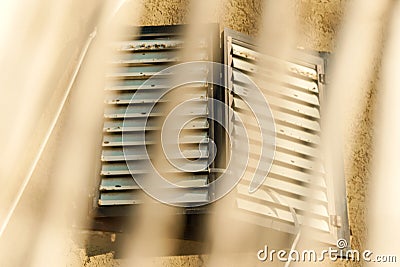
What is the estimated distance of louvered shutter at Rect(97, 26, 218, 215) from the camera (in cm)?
314

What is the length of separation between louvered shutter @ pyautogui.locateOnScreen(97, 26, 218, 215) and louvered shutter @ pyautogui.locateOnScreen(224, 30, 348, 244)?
0.54 ft

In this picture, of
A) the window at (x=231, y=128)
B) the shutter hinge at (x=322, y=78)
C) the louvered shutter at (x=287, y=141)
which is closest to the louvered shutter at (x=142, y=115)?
the window at (x=231, y=128)

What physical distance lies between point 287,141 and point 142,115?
73 cm

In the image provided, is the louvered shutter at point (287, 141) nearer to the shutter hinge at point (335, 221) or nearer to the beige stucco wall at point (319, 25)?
the shutter hinge at point (335, 221)

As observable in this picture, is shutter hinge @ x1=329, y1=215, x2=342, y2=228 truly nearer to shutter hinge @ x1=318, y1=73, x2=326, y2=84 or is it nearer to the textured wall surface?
the textured wall surface

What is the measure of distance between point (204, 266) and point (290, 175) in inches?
23.8

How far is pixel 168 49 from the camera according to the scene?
11.6 feet

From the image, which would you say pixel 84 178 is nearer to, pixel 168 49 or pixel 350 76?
pixel 168 49

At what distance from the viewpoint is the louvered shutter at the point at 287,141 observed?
10.3 ft

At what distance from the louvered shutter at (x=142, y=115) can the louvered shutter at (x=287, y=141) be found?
6.5 inches

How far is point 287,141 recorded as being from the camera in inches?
132

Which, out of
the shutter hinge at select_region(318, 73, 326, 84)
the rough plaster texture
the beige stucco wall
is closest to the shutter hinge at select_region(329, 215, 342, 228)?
the rough plaster texture

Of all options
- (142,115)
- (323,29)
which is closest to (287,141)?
(142,115)

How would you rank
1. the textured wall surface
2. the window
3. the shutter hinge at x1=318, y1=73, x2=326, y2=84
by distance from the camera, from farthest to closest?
the shutter hinge at x1=318, y1=73, x2=326, y2=84, the textured wall surface, the window
